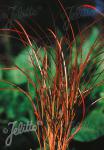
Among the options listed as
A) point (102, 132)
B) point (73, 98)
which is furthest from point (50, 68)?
point (102, 132)

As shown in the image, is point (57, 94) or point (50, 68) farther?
point (50, 68)

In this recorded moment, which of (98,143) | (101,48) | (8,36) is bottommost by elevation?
(98,143)

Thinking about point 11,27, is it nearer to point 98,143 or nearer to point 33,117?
point 33,117

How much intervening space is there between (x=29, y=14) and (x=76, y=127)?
648mm

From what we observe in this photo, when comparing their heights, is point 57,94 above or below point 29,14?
below

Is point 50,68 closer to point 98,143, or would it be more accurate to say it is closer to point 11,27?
point 11,27

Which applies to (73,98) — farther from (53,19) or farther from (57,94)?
(53,19)

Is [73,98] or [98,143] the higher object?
[73,98]

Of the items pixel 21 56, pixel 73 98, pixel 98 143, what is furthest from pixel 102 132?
pixel 21 56

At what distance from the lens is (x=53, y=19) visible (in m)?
1.91

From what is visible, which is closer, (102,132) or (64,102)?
(64,102)

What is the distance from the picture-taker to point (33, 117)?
1.92 meters

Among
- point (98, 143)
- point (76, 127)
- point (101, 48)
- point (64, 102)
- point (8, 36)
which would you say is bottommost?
point (98, 143)

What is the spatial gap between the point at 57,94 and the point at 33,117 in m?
0.33
